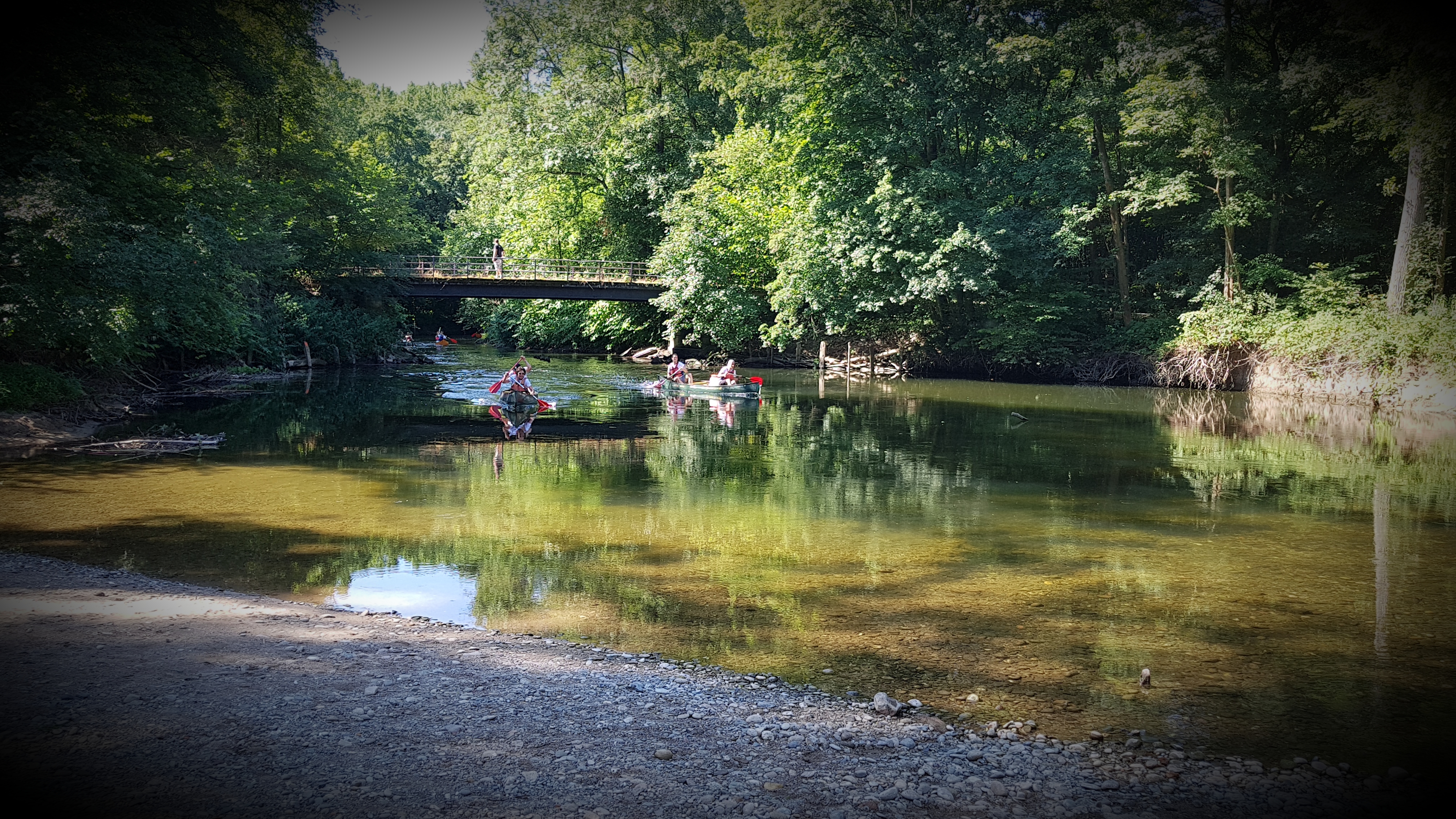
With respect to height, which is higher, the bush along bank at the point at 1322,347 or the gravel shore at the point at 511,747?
the bush along bank at the point at 1322,347

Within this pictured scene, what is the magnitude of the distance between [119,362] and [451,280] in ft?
74.8

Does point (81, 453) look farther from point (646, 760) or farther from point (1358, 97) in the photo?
Answer: point (1358, 97)

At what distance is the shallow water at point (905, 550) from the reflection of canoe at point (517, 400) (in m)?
2.69

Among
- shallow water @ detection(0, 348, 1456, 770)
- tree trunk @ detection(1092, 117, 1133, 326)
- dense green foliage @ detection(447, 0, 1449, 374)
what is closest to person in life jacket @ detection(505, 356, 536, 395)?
shallow water @ detection(0, 348, 1456, 770)

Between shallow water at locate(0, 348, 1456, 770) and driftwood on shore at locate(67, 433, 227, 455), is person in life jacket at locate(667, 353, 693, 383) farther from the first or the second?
driftwood on shore at locate(67, 433, 227, 455)

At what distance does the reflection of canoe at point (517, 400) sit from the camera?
75.2 ft

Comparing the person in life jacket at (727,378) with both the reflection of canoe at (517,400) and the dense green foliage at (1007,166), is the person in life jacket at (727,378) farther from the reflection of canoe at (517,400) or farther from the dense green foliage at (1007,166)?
the dense green foliage at (1007,166)

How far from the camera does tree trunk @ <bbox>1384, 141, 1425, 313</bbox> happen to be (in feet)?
86.5

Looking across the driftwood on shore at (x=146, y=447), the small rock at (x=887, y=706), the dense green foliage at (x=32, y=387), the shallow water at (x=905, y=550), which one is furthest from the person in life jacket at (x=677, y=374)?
the small rock at (x=887, y=706)

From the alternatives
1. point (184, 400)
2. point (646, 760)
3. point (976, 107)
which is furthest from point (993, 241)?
point (646, 760)

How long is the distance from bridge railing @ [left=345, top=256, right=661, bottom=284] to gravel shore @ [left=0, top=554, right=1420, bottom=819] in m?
36.2

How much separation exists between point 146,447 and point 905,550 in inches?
544

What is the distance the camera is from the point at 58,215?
1593 centimetres

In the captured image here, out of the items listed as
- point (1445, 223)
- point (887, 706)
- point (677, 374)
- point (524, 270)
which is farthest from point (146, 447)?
point (1445, 223)
